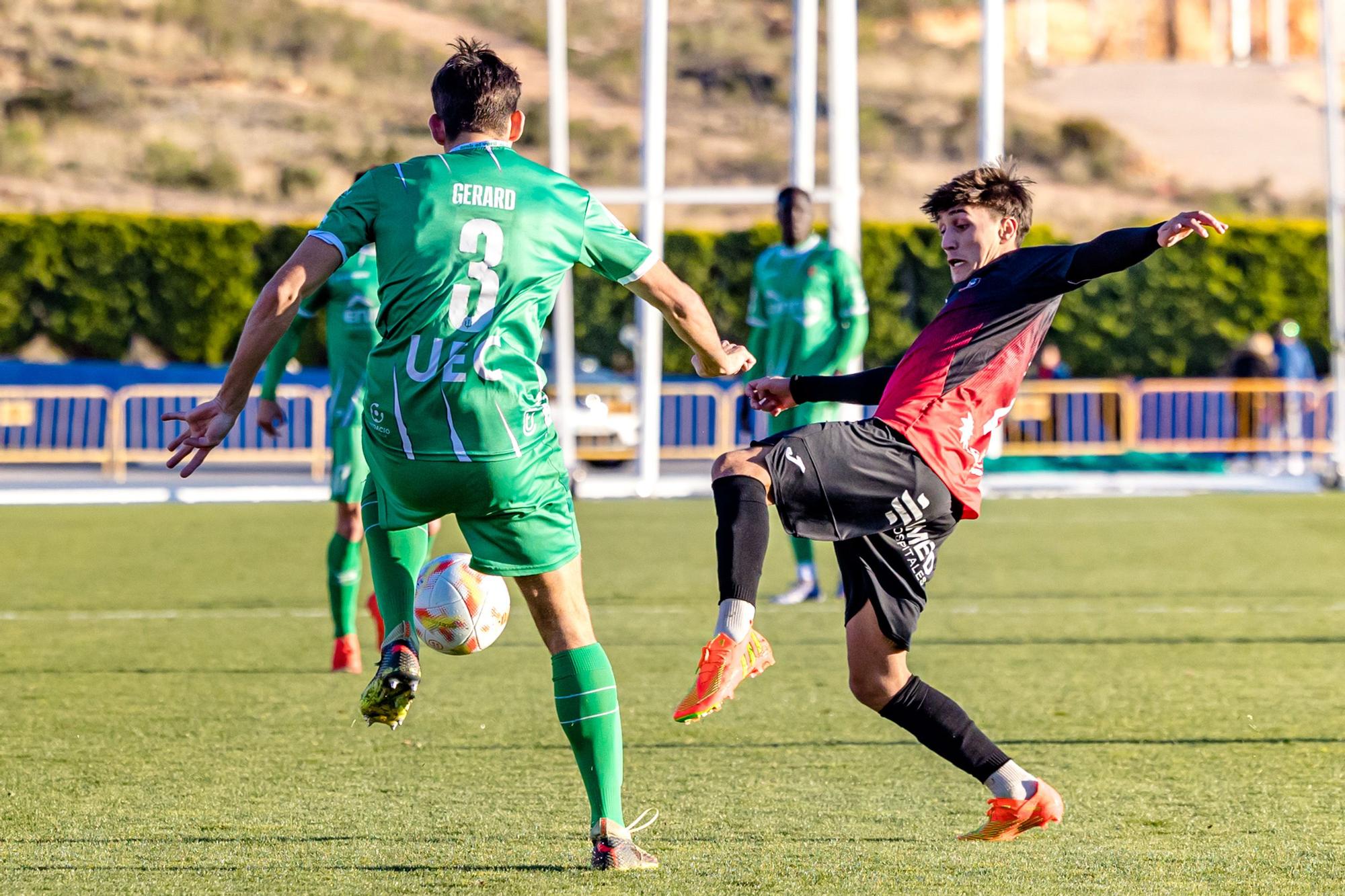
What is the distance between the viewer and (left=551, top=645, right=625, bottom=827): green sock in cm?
432

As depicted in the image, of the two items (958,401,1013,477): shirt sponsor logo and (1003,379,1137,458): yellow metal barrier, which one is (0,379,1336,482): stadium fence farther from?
(958,401,1013,477): shirt sponsor logo

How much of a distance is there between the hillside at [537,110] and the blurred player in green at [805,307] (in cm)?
3212

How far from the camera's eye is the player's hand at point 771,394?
4.83 meters

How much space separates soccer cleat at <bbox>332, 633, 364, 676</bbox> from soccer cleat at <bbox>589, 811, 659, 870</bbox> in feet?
11.5

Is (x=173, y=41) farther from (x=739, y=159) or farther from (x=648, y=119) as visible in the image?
(x=648, y=119)

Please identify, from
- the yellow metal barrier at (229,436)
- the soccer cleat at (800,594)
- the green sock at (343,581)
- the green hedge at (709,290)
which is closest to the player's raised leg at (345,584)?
the green sock at (343,581)

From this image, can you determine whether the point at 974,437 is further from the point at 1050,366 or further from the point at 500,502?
the point at 1050,366

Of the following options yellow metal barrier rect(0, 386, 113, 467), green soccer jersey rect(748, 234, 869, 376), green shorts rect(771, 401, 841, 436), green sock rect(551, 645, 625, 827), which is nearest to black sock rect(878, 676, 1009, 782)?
green sock rect(551, 645, 625, 827)

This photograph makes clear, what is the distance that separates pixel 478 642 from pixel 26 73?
1800 inches

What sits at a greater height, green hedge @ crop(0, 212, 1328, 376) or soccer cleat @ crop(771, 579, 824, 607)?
green hedge @ crop(0, 212, 1328, 376)

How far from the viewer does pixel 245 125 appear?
45.7 metres

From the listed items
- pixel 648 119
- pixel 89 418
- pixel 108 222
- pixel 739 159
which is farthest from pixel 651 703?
pixel 739 159

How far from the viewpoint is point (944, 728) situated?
450 centimetres

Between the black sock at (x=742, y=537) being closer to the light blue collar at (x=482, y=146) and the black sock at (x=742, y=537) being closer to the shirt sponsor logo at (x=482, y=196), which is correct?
the shirt sponsor logo at (x=482, y=196)
